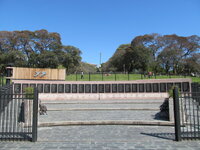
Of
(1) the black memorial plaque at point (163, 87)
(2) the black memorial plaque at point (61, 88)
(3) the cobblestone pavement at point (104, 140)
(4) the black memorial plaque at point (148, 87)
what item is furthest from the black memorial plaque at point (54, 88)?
(1) the black memorial plaque at point (163, 87)

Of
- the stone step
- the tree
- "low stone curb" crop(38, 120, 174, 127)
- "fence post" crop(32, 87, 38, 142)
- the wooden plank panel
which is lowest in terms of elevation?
the stone step

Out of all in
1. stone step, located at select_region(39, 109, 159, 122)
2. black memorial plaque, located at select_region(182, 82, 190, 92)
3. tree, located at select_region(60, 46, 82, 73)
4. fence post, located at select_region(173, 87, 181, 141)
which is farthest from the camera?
tree, located at select_region(60, 46, 82, 73)

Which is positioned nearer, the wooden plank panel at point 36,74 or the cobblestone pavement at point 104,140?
the cobblestone pavement at point 104,140

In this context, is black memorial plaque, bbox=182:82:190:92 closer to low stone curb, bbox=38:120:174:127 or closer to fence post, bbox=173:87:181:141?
low stone curb, bbox=38:120:174:127

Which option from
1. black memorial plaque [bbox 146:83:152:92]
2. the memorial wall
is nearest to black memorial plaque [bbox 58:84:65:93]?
the memorial wall

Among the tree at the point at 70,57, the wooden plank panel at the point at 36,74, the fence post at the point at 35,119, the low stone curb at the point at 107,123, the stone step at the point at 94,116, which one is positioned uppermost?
the tree at the point at 70,57

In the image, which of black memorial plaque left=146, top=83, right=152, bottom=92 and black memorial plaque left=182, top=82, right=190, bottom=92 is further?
black memorial plaque left=146, top=83, right=152, bottom=92

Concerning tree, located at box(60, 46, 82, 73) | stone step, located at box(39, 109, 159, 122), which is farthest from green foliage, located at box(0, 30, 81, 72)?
stone step, located at box(39, 109, 159, 122)

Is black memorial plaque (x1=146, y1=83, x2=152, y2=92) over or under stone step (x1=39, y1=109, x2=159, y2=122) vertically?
over

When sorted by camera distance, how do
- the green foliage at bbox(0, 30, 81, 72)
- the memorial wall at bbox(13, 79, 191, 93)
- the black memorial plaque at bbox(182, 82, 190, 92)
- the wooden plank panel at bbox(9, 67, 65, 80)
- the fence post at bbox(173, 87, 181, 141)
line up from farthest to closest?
1. the green foliage at bbox(0, 30, 81, 72)
2. the wooden plank panel at bbox(9, 67, 65, 80)
3. the memorial wall at bbox(13, 79, 191, 93)
4. the black memorial plaque at bbox(182, 82, 190, 92)
5. the fence post at bbox(173, 87, 181, 141)

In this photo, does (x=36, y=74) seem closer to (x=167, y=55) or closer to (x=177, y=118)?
(x=177, y=118)

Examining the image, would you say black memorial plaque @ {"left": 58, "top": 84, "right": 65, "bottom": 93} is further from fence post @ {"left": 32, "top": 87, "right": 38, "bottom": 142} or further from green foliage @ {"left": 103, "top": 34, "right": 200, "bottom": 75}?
green foliage @ {"left": 103, "top": 34, "right": 200, "bottom": 75}

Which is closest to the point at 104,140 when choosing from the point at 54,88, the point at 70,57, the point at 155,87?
the point at 54,88

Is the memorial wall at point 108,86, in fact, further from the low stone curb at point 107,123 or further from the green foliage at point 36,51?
the green foliage at point 36,51
